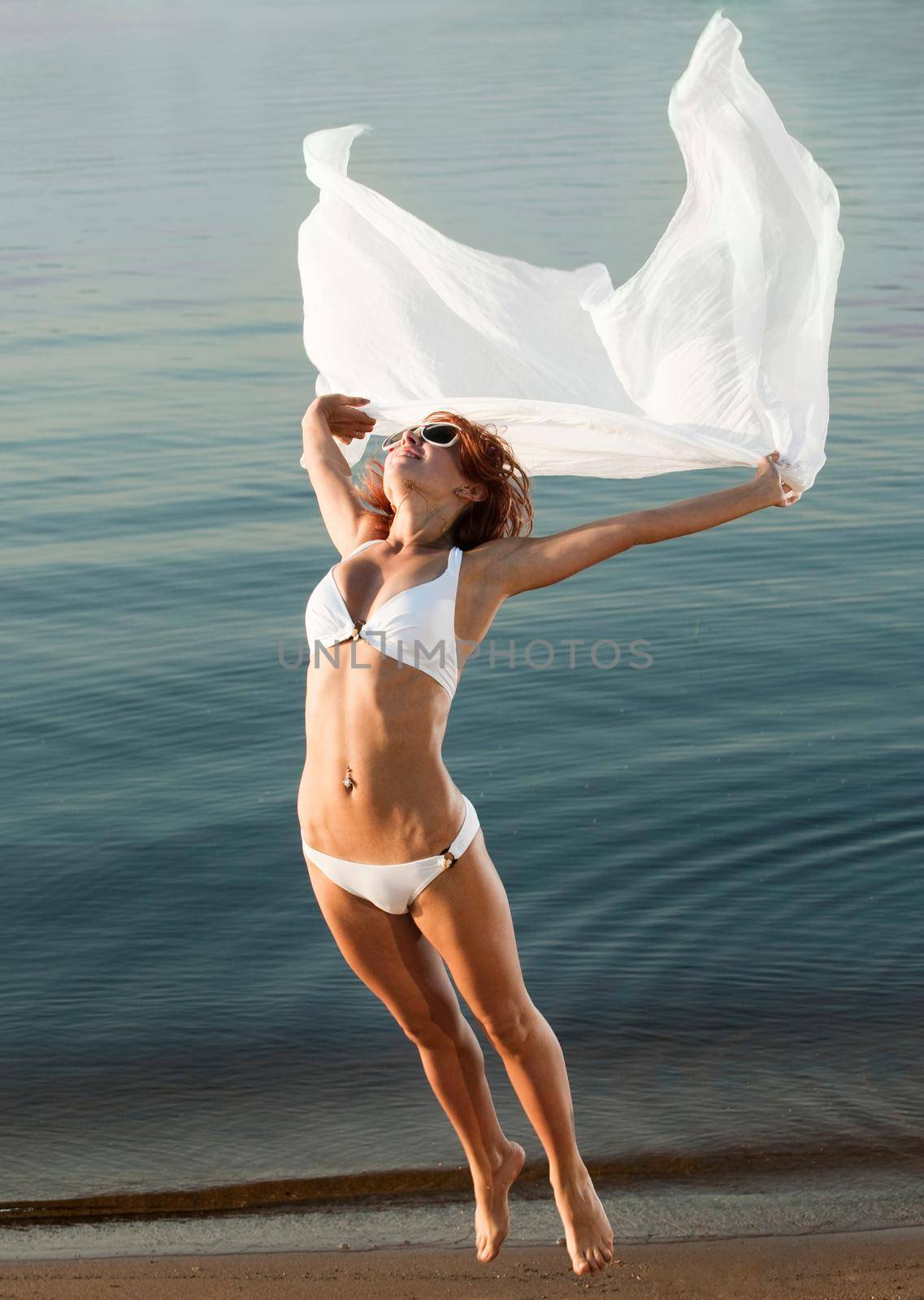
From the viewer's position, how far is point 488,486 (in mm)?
4387

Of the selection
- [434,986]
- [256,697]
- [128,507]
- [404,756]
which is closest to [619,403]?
[404,756]

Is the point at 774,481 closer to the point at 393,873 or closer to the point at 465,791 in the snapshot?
the point at 393,873

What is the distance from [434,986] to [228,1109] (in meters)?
1.88

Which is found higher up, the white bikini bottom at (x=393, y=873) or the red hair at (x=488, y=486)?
the red hair at (x=488, y=486)

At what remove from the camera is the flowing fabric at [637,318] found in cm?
457

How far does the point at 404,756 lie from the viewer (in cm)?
415

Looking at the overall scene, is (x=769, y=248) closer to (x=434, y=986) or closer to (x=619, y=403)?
(x=619, y=403)

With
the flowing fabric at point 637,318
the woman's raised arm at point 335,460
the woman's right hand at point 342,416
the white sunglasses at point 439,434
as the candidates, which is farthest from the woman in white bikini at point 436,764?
the woman's right hand at point 342,416

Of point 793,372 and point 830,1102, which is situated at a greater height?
A: point 793,372

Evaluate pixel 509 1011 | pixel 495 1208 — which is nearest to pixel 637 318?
pixel 509 1011

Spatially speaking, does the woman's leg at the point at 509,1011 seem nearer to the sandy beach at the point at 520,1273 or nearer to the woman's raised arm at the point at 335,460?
the sandy beach at the point at 520,1273

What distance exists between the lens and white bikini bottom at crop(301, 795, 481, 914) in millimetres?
4141

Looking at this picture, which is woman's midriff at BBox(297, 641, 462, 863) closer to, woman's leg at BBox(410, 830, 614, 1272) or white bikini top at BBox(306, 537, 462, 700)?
white bikini top at BBox(306, 537, 462, 700)

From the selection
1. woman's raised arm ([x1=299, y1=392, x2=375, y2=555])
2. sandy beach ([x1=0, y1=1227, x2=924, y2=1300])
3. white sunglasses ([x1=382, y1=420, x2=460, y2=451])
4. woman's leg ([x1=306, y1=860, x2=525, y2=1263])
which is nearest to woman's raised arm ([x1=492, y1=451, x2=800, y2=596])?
white sunglasses ([x1=382, y1=420, x2=460, y2=451])
